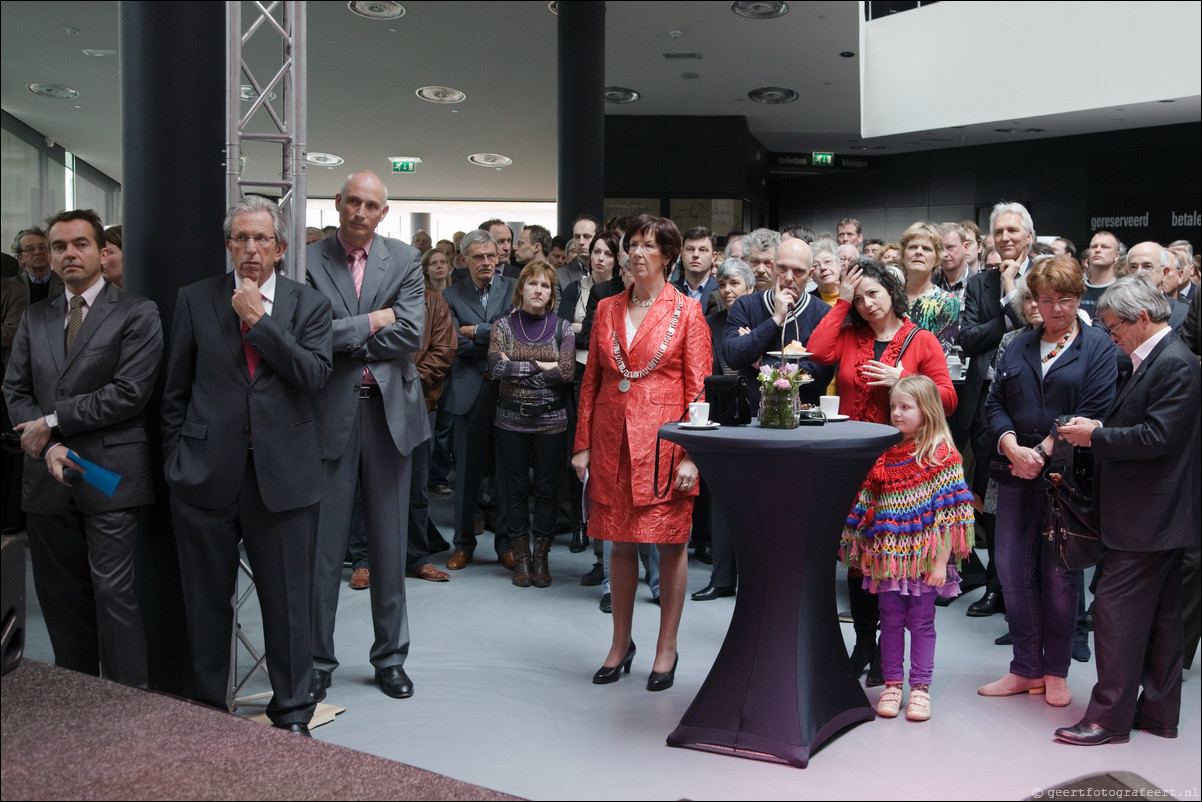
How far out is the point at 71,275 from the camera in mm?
2781

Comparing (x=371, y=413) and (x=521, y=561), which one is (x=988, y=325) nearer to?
(x=521, y=561)

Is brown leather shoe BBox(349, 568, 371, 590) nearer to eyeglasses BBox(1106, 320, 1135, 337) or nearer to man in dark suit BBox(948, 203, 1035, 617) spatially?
man in dark suit BBox(948, 203, 1035, 617)

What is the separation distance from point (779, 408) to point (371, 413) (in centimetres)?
135

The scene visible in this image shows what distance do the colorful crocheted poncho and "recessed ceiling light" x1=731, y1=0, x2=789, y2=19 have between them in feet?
22.8

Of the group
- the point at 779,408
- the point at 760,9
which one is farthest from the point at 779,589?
the point at 760,9

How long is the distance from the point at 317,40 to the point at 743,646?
5882mm

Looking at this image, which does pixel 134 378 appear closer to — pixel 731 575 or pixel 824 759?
pixel 824 759

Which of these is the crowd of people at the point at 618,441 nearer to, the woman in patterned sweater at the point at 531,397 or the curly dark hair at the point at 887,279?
the curly dark hair at the point at 887,279

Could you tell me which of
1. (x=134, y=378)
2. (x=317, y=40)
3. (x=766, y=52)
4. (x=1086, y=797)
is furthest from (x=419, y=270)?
(x=766, y=52)

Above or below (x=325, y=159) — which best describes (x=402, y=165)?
above

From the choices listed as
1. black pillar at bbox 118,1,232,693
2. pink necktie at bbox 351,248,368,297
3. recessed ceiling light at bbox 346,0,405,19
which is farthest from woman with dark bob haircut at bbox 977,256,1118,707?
recessed ceiling light at bbox 346,0,405,19

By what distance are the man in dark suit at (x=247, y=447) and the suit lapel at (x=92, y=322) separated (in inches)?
11.0

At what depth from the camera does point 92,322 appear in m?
2.77

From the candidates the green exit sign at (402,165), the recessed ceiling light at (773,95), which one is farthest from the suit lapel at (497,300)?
the recessed ceiling light at (773,95)
